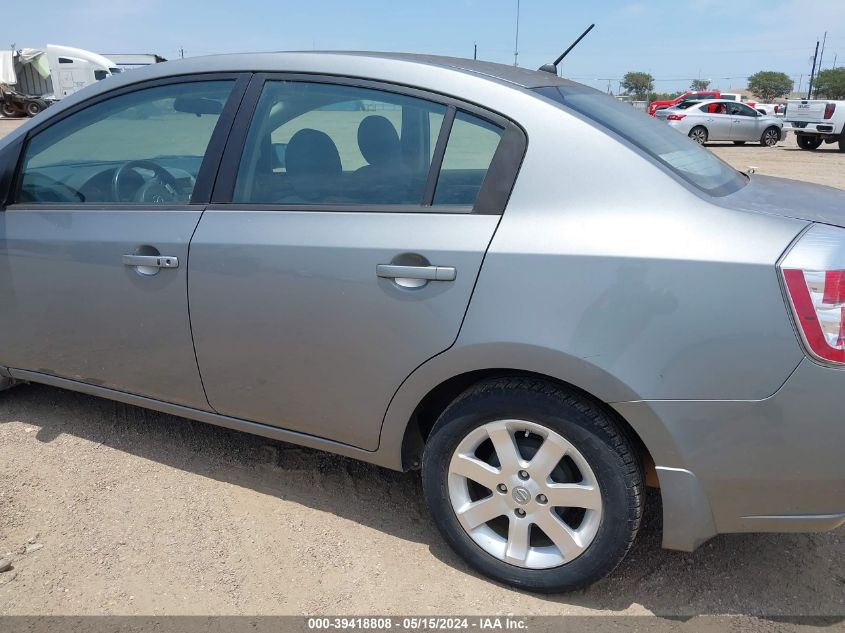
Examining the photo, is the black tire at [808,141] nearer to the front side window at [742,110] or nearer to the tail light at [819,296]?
the front side window at [742,110]

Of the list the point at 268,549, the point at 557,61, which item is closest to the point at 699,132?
the point at 557,61

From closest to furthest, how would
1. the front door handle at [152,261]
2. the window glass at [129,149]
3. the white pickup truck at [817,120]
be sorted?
→ 1. the front door handle at [152,261]
2. the window glass at [129,149]
3. the white pickup truck at [817,120]

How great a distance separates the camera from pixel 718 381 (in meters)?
1.98

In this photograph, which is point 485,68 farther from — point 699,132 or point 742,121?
point 742,121

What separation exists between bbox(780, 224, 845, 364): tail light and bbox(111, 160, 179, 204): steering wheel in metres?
2.24

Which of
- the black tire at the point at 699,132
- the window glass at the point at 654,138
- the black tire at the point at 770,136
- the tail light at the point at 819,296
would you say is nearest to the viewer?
the tail light at the point at 819,296

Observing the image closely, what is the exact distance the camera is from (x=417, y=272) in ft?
7.51

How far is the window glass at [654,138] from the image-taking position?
89.7 inches

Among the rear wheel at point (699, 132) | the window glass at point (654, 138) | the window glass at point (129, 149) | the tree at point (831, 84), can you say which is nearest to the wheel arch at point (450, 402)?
the window glass at point (654, 138)

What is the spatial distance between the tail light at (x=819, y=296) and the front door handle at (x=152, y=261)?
6.78 ft

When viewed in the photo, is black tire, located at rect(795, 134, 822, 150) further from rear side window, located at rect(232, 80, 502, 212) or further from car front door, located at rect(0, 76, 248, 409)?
car front door, located at rect(0, 76, 248, 409)

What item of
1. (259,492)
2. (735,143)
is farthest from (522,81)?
(735,143)

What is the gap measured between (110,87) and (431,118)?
4.89 ft

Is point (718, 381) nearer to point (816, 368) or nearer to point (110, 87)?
point (816, 368)
